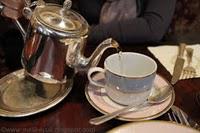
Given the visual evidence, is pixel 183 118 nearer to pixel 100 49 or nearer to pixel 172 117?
pixel 172 117

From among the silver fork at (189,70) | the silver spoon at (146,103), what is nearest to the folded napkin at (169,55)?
the silver fork at (189,70)

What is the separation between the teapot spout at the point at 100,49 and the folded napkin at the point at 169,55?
0.19 metres

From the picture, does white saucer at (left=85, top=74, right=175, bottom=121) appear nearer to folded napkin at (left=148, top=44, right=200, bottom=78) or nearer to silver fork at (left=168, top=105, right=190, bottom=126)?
silver fork at (left=168, top=105, right=190, bottom=126)

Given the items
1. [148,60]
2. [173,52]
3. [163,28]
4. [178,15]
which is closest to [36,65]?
[148,60]

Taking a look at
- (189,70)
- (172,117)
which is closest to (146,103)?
(172,117)

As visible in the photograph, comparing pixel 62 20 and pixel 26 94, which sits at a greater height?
pixel 62 20

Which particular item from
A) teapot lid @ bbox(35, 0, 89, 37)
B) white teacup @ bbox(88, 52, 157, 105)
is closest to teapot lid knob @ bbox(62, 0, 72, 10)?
teapot lid @ bbox(35, 0, 89, 37)

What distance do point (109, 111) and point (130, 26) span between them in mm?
435

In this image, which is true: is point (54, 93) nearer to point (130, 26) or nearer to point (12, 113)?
point (12, 113)

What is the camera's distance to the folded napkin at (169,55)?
30.9 inches

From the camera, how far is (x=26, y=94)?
2.11 feet

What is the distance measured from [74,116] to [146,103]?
0.14 metres

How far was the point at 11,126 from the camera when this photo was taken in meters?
0.58

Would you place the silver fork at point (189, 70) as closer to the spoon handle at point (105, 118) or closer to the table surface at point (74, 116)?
the table surface at point (74, 116)
